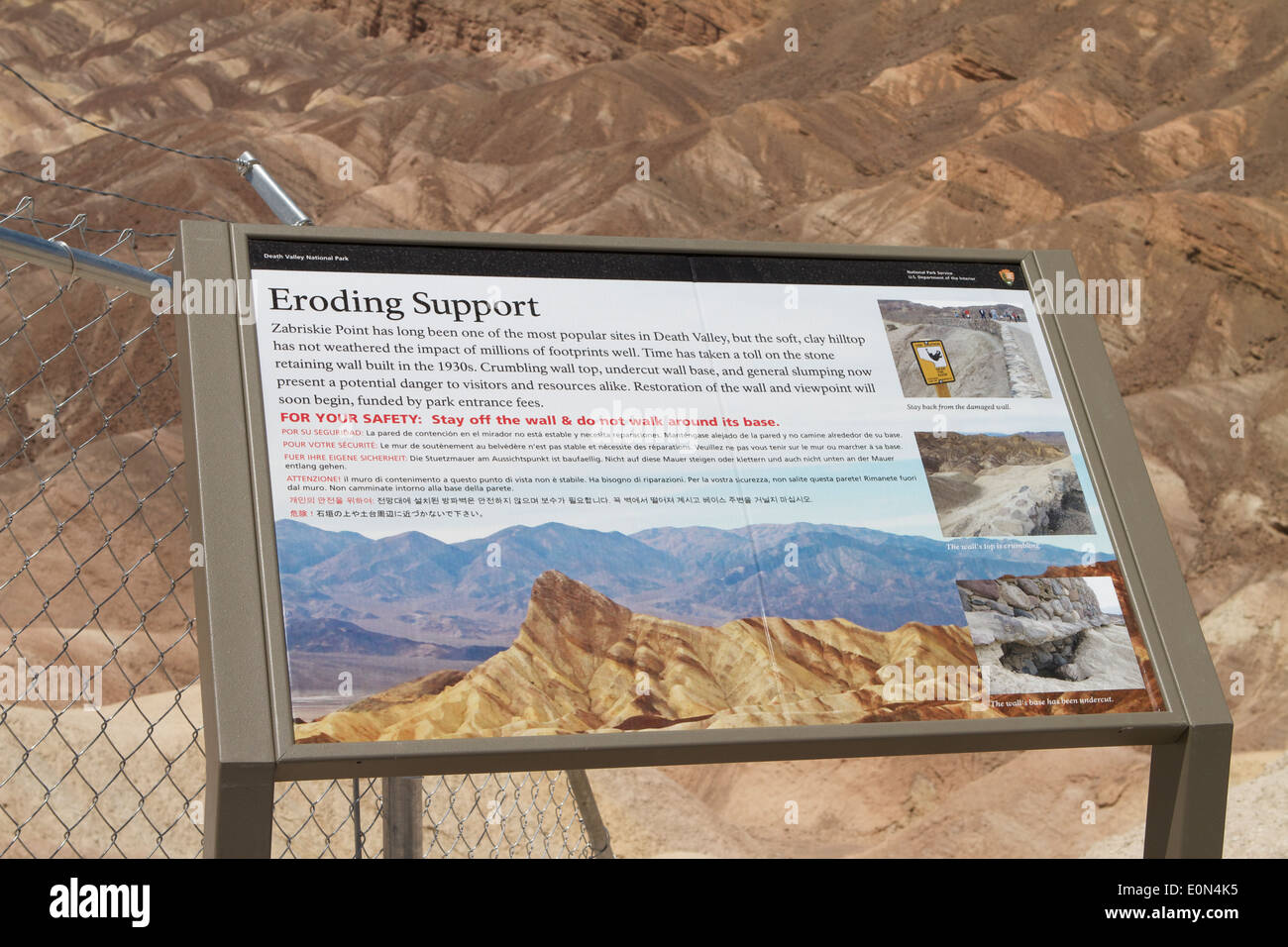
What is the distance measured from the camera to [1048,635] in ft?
8.15

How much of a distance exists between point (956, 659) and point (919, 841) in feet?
24.9

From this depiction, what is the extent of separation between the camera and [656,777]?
24.9 feet

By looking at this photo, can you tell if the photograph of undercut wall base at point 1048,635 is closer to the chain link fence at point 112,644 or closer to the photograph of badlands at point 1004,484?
the photograph of badlands at point 1004,484

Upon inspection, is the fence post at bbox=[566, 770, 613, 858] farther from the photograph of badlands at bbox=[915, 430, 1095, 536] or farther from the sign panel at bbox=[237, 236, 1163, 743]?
the photograph of badlands at bbox=[915, 430, 1095, 536]

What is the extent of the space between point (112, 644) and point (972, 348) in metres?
5.48

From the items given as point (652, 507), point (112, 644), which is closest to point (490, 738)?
point (652, 507)

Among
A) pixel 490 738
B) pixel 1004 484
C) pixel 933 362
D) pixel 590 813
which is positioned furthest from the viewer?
pixel 590 813

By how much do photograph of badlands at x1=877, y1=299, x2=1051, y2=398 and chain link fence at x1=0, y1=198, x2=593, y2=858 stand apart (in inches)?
64.2

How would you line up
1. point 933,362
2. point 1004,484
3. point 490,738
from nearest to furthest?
point 490,738 < point 1004,484 < point 933,362

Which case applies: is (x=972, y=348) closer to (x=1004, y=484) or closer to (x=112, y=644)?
(x=1004, y=484)

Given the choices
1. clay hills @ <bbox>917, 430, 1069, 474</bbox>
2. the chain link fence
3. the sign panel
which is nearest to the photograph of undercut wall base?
the sign panel

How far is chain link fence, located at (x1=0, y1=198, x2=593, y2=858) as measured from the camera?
3891 millimetres

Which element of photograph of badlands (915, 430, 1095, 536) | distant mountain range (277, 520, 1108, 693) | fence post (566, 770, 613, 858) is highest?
photograph of badlands (915, 430, 1095, 536)
